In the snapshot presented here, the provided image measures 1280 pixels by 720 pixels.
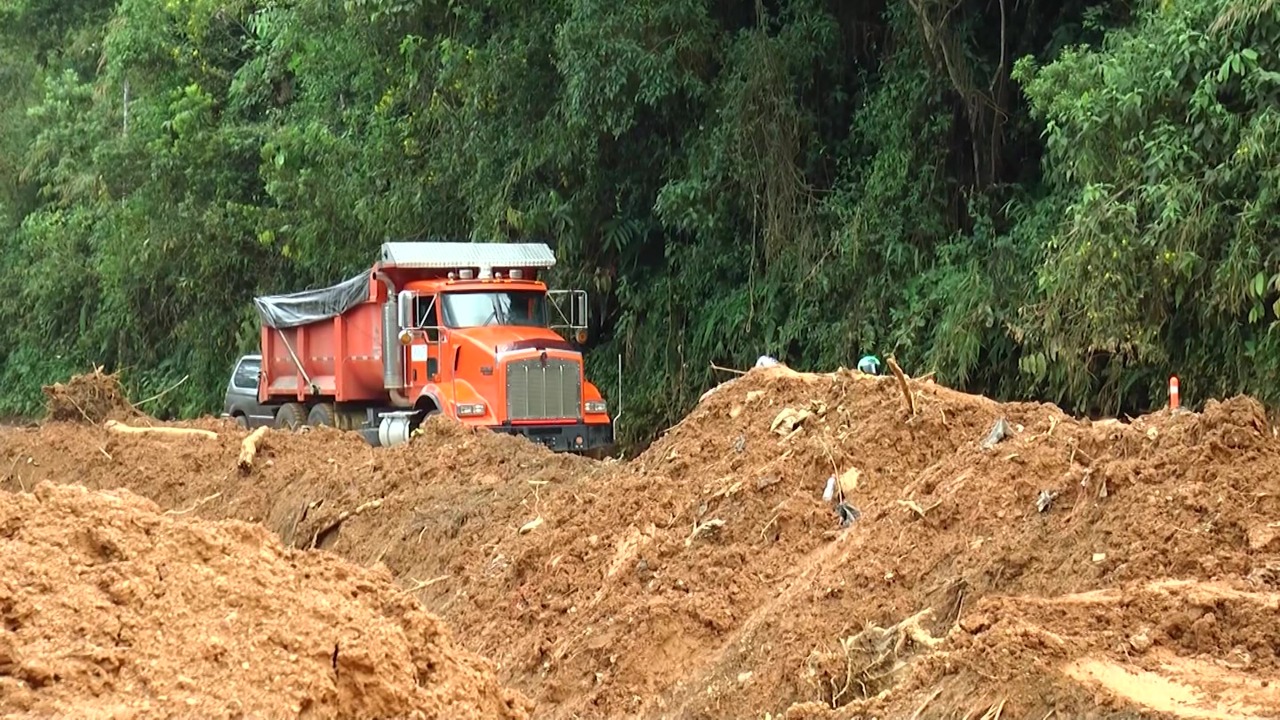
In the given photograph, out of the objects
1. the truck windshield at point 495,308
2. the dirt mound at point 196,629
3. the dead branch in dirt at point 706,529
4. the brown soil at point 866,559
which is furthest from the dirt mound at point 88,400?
the dirt mound at point 196,629

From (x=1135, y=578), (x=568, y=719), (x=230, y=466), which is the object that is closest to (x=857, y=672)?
(x=1135, y=578)

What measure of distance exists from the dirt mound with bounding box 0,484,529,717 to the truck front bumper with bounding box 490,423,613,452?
14.4 m

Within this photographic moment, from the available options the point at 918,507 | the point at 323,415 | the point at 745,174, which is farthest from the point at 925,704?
the point at 323,415

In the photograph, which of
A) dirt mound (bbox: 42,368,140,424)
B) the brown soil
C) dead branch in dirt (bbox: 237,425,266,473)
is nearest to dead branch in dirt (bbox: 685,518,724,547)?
the brown soil

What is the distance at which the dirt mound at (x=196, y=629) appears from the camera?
514cm

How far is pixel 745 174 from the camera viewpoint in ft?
78.1

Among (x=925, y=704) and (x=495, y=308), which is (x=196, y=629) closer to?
(x=925, y=704)

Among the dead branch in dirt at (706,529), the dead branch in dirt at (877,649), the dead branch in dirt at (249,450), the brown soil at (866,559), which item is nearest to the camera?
the brown soil at (866,559)

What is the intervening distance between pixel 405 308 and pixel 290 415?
192 inches

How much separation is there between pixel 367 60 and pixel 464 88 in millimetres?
3484

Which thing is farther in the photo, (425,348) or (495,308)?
(495,308)

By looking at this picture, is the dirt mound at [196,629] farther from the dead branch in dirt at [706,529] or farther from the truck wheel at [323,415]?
the truck wheel at [323,415]

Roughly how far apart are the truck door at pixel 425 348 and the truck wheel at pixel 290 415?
410cm

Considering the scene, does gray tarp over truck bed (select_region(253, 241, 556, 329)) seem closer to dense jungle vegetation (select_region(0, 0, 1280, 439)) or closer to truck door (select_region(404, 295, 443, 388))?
Answer: truck door (select_region(404, 295, 443, 388))
